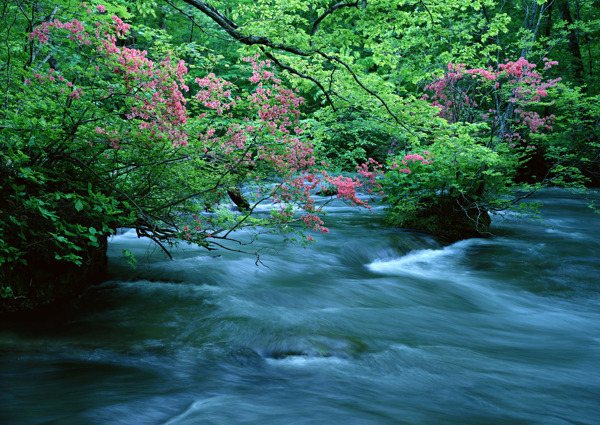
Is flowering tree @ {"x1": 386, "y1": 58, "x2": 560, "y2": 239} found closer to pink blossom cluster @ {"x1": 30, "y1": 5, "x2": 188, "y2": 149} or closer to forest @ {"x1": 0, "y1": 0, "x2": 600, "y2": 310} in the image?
forest @ {"x1": 0, "y1": 0, "x2": 600, "y2": 310}

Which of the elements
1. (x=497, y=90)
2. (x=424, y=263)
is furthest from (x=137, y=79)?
A: (x=497, y=90)

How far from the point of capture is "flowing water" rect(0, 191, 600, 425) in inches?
109

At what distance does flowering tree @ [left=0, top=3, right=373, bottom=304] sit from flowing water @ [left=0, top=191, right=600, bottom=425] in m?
0.87

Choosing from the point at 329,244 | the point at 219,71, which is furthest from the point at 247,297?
the point at 219,71

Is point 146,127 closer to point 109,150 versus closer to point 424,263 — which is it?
Result: point 109,150

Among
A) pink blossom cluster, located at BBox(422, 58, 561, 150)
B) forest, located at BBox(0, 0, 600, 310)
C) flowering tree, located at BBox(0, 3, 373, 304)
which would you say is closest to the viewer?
flowering tree, located at BBox(0, 3, 373, 304)

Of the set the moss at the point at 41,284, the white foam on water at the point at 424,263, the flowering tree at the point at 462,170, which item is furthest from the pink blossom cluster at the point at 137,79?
the flowering tree at the point at 462,170

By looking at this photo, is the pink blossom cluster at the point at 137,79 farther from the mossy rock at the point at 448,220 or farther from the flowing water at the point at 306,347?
the mossy rock at the point at 448,220

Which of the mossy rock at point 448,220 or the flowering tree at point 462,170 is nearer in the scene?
the flowering tree at point 462,170

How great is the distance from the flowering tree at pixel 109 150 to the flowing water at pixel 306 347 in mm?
872

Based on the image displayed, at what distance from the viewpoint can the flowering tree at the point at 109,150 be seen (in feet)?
11.3

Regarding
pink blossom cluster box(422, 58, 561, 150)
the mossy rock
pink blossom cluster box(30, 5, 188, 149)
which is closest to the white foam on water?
the mossy rock

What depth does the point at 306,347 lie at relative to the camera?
3.60 m

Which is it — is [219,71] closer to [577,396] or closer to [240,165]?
[240,165]
